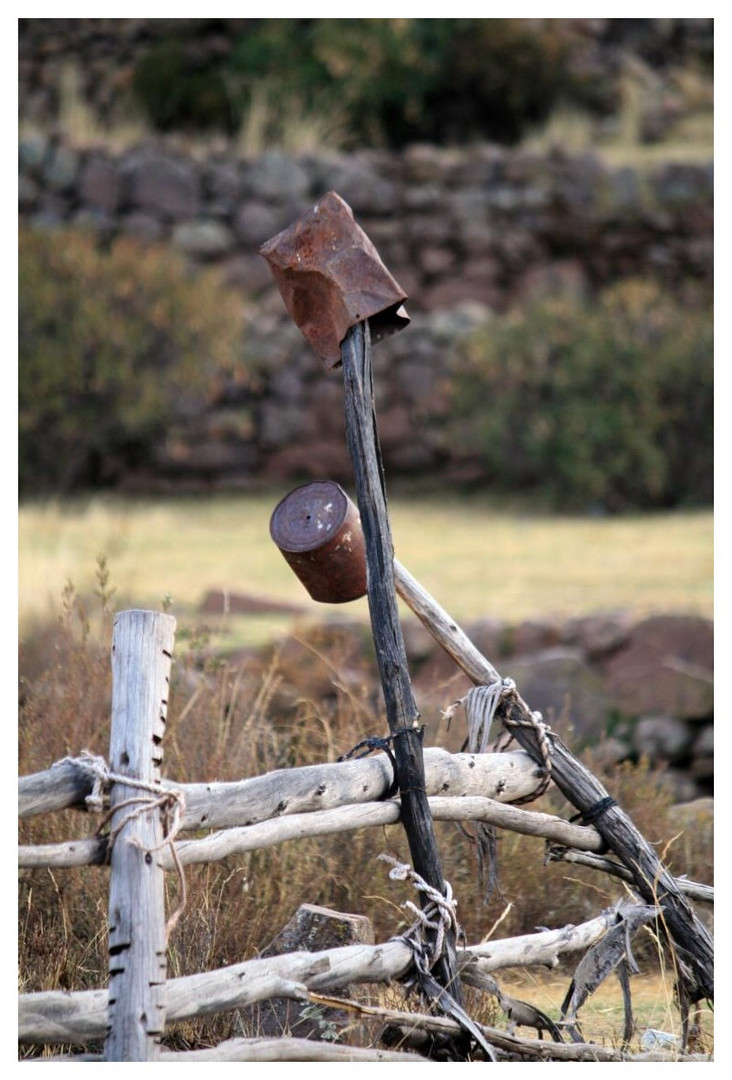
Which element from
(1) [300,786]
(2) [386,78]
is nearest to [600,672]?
(1) [300,786]

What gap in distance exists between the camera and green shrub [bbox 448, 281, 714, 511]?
10195mm

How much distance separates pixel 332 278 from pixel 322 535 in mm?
577

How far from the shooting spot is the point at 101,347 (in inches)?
398

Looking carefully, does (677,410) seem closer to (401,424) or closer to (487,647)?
(401,424)

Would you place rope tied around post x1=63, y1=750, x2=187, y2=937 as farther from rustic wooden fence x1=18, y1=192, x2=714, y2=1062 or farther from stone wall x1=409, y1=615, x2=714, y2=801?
stone wall x1=409, y1=615, x2=714, y2=801

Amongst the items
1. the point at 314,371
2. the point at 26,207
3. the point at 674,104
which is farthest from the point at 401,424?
the point at 674,104

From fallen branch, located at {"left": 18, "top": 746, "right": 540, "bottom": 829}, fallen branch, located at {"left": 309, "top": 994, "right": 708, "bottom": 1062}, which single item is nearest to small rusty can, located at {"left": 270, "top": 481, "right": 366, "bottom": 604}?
fallen branch, located at {"left": 18, "top": 746, "right": 540, "bottom": 829}

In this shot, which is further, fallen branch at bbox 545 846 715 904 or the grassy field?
the grassy field

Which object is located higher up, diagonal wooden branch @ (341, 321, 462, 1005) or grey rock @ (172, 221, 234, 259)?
grey rock @ (172, 221, 234, 259)

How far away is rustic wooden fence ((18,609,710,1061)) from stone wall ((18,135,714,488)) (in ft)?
27.6

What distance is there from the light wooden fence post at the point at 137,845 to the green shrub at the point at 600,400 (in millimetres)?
7853

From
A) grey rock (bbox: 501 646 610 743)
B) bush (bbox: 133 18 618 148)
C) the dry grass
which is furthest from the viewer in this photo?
bush (bbox: 133 18 618 148)

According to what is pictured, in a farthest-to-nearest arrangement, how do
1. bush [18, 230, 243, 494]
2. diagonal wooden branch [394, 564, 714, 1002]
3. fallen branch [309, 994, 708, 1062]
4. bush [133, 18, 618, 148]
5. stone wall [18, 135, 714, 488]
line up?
bush [133, 18, 618, 148] → stone wall [18, 135, 714, 488] → bush [18, 230, 243, 494] → diagonal wooden branch [394, 564, 714, 1002] → fallen branch [309, 994, 708, 1062]

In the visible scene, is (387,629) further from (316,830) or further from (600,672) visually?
(600,672)
